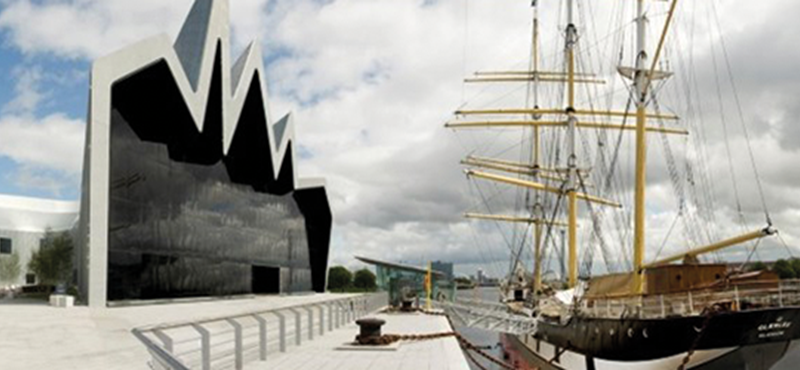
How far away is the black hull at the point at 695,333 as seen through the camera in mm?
20906

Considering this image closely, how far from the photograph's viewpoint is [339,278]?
3583 inches

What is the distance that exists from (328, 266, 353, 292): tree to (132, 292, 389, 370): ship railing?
61.1m

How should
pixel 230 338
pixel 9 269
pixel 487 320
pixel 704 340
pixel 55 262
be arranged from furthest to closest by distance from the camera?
pixel 9 269 < pixel 55 262 < pixel 487 320 < pixel 704 340 < pixel 230 338

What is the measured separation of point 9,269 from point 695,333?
4548 centimetres

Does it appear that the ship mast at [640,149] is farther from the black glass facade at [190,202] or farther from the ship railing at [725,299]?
the black glass facade at [190,202]

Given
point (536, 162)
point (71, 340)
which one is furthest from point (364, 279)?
point (71, 340)

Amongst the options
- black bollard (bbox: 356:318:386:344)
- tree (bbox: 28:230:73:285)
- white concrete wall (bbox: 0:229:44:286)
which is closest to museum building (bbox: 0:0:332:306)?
tree (bbox: 28:230:73:285)

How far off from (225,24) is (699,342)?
3095cm

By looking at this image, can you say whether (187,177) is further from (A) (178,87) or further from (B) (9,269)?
(B) (9,269)

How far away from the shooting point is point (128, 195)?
3031 centimetres

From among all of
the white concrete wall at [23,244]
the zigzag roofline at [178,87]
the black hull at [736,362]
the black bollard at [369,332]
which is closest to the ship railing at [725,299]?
the black hull at [736,362]

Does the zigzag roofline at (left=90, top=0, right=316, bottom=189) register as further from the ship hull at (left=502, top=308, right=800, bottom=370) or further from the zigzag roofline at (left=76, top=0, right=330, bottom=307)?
the ship hull at (left=502, top=308, right=800, bottom=370)

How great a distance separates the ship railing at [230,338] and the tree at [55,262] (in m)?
24.4

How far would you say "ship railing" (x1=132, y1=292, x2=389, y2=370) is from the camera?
846cm
